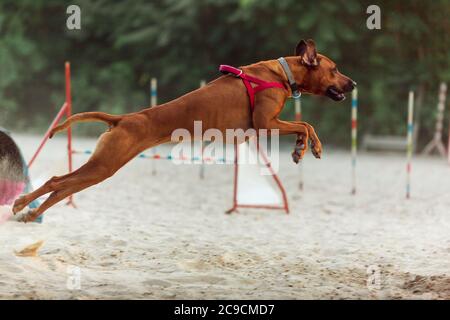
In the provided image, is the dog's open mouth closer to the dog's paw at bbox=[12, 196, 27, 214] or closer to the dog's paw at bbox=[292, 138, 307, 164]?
the dog's paw at bbox=[292, 138, 307, 164]

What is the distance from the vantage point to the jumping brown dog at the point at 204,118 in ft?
15.8

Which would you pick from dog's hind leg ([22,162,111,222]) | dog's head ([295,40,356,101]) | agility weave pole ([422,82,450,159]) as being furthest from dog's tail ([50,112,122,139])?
agility weave pole ([422,82,450,159])

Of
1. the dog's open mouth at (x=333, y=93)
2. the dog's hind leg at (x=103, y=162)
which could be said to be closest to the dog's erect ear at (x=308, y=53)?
the dog's open mouth at (x=333, y=93)

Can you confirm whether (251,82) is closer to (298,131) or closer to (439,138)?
(298,131)

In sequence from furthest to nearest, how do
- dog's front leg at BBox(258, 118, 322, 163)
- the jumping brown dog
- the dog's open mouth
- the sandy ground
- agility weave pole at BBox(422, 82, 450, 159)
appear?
agility weave pole at BBox(422, 82, 450, 159) → the dog's open mouth → the sandy ground → dog's front leg at BBox(258, 118, 322, 163) → the jumping brown dog

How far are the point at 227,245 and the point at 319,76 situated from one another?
2.25 m

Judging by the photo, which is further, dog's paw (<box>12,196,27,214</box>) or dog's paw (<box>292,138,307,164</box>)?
dog's paw (<box>12,196,27,214</box>)

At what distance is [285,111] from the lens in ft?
58.4

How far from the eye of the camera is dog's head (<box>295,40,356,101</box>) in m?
5.05

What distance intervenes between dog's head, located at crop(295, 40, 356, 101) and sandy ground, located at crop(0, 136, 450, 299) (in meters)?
1.37

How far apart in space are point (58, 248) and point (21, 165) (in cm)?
91

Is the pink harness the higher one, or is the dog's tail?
the pink harness

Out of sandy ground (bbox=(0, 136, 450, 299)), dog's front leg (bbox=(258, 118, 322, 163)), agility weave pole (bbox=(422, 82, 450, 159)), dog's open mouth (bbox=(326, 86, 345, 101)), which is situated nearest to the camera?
dog's front leg (bbox=(258, 118, 322, 163))
